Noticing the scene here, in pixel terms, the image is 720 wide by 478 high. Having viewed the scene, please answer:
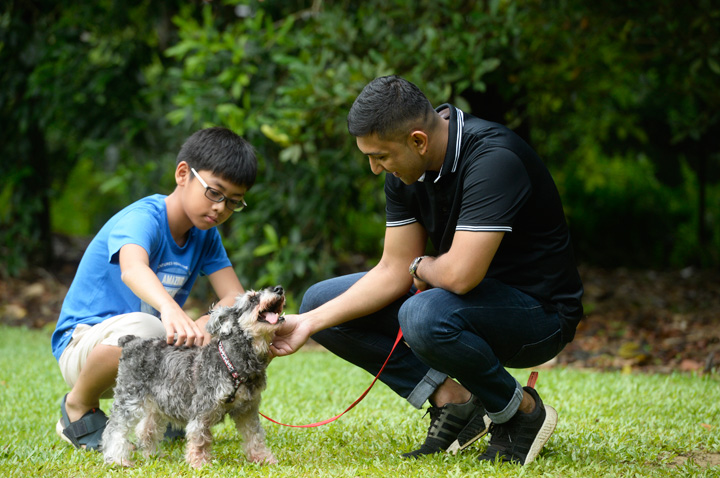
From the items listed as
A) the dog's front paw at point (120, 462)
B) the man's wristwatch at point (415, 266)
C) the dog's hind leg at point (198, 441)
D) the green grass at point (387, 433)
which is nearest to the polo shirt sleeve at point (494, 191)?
the man's wristwatch at point (415, 266)

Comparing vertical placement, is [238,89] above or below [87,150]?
above

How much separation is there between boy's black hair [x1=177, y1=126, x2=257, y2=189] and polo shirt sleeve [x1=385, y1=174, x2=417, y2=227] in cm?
78

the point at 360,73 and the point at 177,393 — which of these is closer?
the point at 177,393

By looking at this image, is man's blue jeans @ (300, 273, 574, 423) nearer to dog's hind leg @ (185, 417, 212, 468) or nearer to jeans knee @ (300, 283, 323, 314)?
jeans knee @ (300, 283, 323, 314)

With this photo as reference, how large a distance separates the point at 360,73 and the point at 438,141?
3.90 meters

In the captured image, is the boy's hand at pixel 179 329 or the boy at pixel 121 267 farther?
the boy at pixel 121 267

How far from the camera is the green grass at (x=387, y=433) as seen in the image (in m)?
3.39

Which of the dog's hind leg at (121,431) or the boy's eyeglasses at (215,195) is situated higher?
the boy's eyeglasses at (215,195)

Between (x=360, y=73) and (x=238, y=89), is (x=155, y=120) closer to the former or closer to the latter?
(x=238, y=89)

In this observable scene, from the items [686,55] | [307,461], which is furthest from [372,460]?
[686,55]

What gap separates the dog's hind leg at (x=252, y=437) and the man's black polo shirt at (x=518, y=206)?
128 cm

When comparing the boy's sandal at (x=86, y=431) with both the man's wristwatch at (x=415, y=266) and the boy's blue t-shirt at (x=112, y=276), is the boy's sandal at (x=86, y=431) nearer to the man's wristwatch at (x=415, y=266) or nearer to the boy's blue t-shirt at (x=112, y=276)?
the boy's blue t-shirt at (x=112, y=276)

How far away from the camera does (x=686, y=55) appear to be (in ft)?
24.4

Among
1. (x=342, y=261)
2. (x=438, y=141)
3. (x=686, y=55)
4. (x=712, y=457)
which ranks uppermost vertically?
(x=438, y=141)
